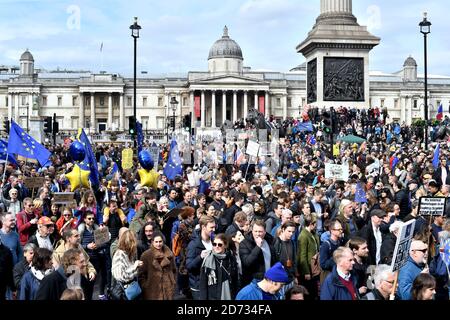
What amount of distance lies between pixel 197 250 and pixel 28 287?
2094mm

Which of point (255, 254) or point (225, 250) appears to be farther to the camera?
point (255, 254)

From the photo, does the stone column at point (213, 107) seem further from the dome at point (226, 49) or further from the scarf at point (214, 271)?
the scarf at point (214, 271)

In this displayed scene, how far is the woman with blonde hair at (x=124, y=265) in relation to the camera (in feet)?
24.6

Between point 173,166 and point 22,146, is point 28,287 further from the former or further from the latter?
point 173,166

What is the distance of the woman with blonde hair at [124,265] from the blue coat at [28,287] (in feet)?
2.46

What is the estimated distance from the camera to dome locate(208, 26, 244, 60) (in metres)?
111

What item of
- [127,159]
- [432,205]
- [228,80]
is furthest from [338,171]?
[228,80]

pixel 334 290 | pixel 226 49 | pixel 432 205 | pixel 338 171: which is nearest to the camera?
pixel 334 290

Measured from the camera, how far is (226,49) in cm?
11100

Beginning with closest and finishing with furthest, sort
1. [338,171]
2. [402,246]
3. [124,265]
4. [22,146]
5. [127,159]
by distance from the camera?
[402,246] → [124,265] → [22,146] → [338,171] → [127,159]

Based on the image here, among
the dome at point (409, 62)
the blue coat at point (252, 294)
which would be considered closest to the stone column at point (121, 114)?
the dome at point (409, 62)

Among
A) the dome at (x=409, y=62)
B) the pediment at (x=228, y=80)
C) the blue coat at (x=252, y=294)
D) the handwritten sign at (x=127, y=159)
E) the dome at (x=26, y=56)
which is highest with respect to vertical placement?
the dome at (x=26, y=56)

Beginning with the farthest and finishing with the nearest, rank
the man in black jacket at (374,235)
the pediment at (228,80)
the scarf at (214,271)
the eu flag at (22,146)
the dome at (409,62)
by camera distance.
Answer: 1. the dome at (409,62)
2. the pediment at (228,80)
3. the eu flag at (22,146)
4. the man in black jacket at (374,235)
5. the scarf at (214,271)
